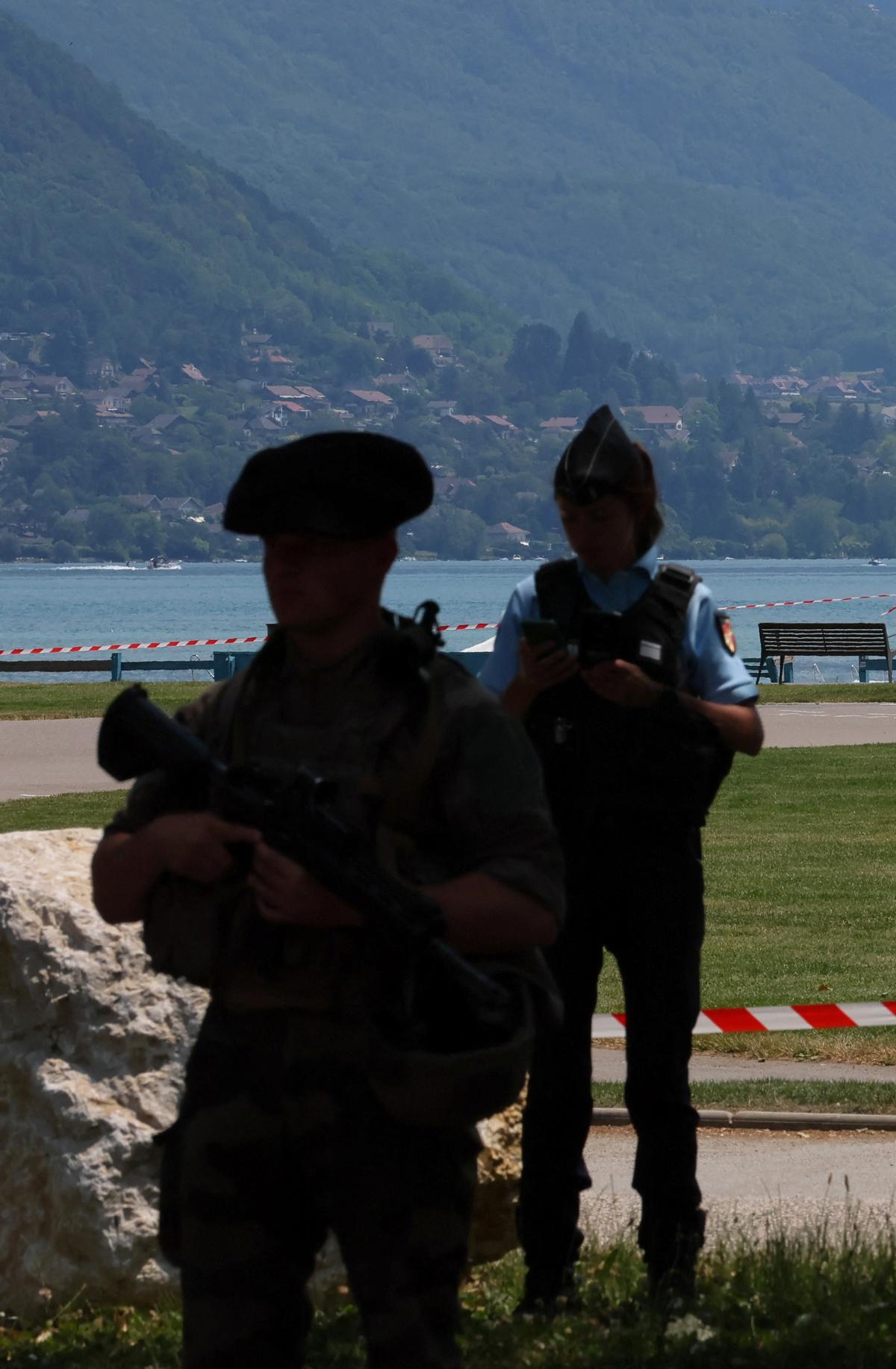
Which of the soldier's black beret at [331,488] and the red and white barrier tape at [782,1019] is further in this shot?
the red and white barrier tape at [782,1019]

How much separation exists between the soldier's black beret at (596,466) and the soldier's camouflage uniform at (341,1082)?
1.25 meters

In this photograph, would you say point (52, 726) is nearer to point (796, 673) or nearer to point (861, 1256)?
point (861, 1256)

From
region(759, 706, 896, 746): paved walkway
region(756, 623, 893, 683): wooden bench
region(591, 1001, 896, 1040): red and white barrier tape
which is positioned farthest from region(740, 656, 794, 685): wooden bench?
region(591, 1001, 896, 1040): red and white barrier tape

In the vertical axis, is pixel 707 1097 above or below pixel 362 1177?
below

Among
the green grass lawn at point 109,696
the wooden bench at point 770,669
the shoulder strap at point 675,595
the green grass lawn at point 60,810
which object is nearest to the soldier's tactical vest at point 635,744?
the shoulder strap at point 675,595

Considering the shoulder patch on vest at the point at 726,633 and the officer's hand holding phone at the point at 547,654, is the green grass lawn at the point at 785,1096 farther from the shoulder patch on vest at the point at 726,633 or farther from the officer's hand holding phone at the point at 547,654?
the officer's hand holding phone at the point at 547,654

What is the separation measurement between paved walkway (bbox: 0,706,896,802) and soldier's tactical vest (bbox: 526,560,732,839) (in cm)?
1459

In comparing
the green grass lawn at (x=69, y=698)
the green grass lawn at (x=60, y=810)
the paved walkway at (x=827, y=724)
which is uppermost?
the green grass lawn at (x=60, y=810)

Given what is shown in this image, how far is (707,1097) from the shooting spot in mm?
7484

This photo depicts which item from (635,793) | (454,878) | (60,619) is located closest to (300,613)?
(454,878)

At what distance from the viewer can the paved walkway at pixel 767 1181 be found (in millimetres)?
5680

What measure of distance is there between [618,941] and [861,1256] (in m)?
1.24

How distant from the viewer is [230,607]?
134875 mm

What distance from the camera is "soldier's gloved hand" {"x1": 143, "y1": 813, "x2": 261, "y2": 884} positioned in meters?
2.88
